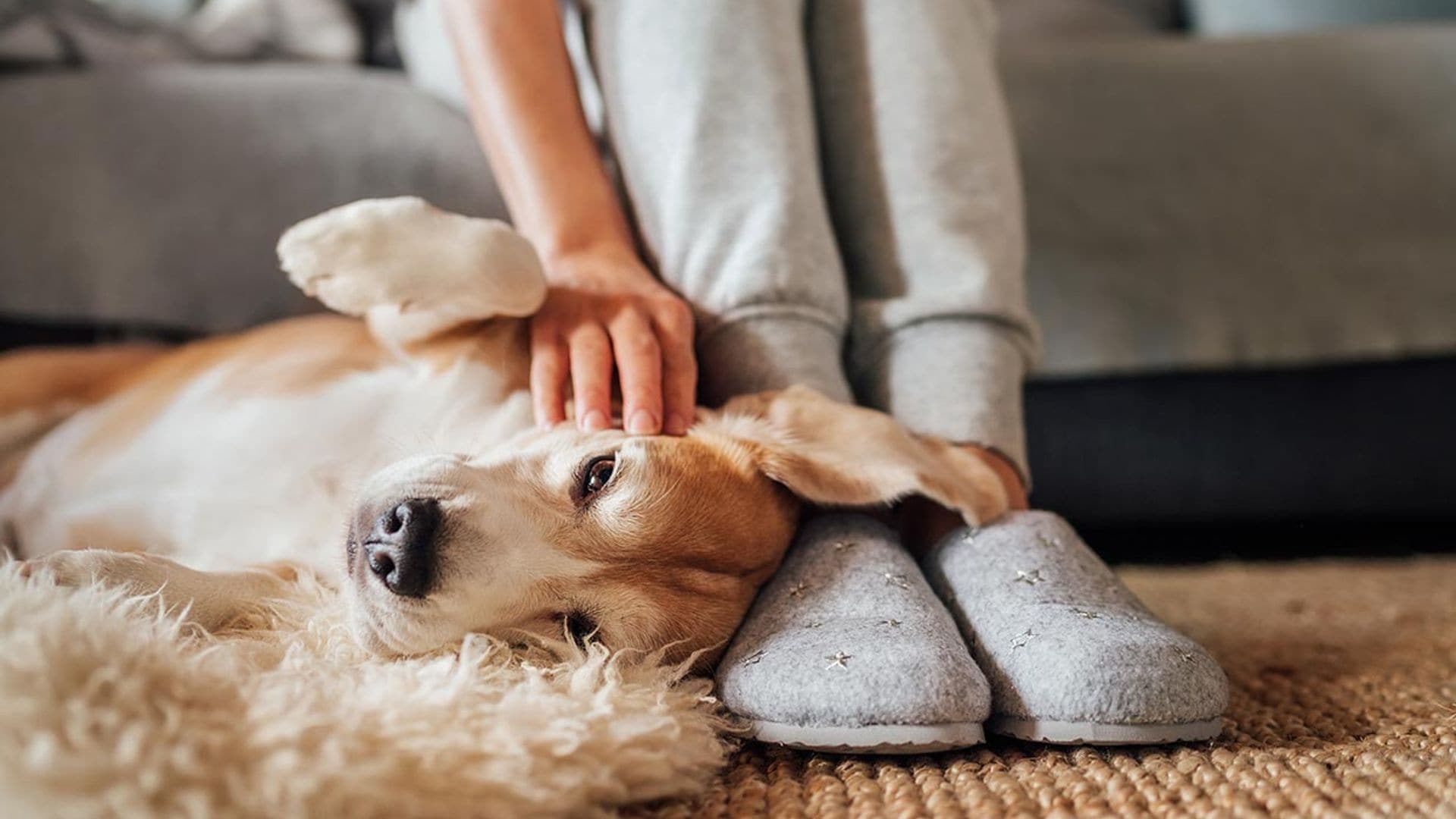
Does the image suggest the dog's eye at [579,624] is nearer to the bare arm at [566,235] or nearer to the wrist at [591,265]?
the bare arm at [566,235]

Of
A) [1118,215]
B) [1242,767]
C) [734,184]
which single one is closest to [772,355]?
[734,184]

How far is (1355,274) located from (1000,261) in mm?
969

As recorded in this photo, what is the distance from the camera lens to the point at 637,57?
1407mm

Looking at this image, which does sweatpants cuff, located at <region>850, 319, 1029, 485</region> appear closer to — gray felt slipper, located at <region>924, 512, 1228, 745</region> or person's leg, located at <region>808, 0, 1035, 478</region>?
person's leg, located at <region>808, 0, 1035, 478</region>

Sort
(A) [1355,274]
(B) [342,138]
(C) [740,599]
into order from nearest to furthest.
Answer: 1. (C) [740,599]
2. (B) [342,138]
3. (A) [1355,274]

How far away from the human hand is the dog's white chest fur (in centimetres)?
8

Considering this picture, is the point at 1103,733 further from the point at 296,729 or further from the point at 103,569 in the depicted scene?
the point at 103,569

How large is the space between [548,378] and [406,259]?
0.63 feet

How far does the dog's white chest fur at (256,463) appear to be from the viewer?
1.29 metres

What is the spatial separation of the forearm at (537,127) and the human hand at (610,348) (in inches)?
2.0

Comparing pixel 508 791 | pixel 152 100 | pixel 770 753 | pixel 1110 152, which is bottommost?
pixel 770 753

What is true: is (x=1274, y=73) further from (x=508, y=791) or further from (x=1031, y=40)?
(x=508, y=791)

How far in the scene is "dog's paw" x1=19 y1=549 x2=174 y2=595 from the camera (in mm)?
929

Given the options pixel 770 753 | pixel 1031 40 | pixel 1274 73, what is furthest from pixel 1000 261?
pixel 1031 40
